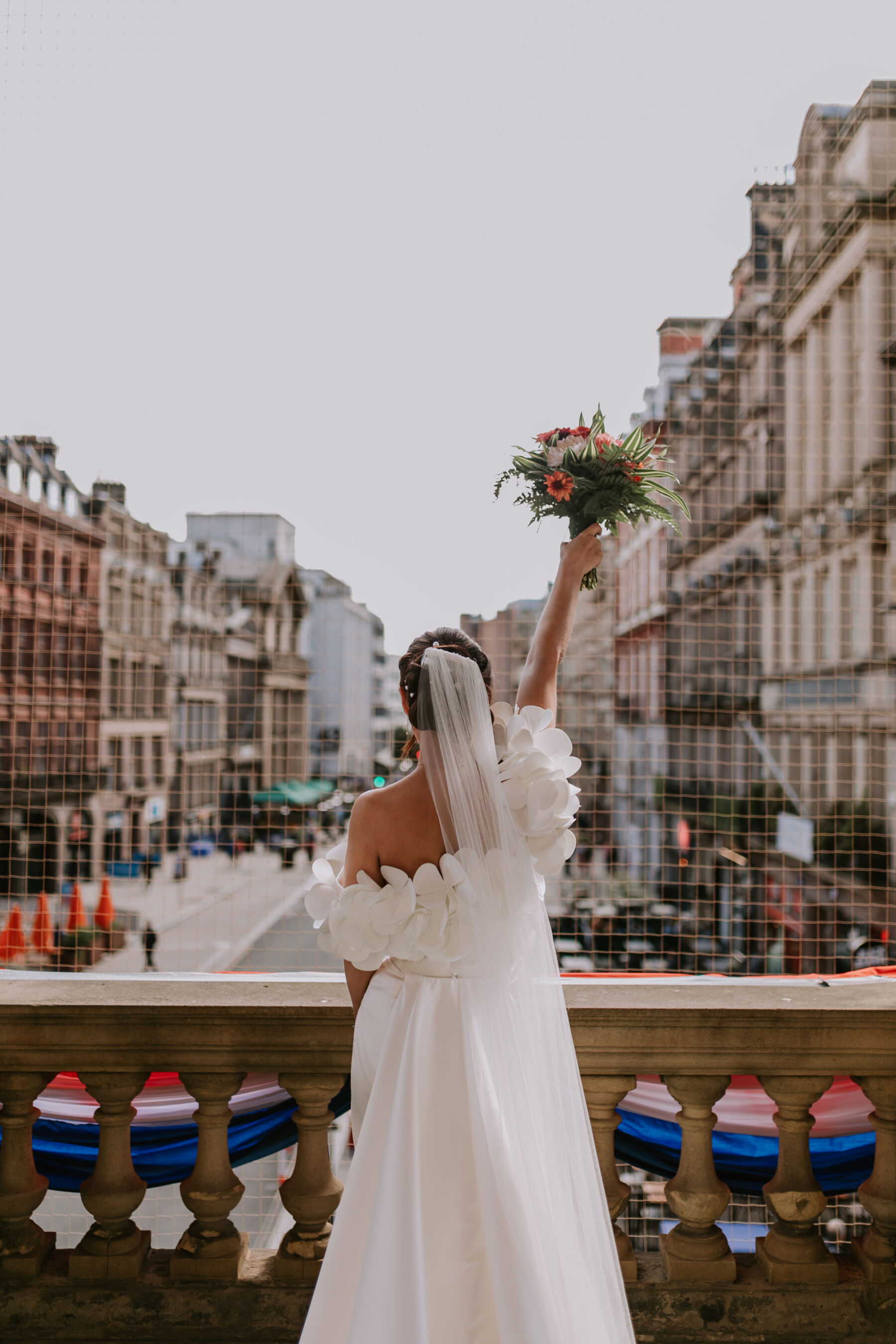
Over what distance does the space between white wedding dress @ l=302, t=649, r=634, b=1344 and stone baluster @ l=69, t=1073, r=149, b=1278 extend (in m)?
0.49

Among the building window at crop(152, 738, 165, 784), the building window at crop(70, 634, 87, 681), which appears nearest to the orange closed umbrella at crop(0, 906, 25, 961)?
the building window at crop(70, 634, 87, 681)

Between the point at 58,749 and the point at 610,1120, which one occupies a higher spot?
the point at 610,1120

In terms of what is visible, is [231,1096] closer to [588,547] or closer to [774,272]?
[588,547]

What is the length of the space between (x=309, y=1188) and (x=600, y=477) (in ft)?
4.80

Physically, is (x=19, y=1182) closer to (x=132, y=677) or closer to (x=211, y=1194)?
(x=211, y=1194)

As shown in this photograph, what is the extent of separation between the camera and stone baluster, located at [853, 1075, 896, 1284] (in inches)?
64.6

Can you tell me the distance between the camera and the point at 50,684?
1838 centimetres

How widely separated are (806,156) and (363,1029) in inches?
679

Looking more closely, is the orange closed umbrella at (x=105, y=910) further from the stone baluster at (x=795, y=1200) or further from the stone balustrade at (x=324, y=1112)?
the stone baluster at (x=795, y=1200)

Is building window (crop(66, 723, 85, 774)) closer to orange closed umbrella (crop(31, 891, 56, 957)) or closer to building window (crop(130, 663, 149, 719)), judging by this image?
building window (crop(130, 663, 149, 719))

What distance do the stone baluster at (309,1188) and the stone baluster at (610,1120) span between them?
1.53ft

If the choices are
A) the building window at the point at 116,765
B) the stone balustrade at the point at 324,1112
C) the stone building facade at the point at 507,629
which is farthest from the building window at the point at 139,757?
the stone balustrade at the point at 324,1112

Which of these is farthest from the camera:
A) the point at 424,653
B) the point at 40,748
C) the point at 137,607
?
the point at 137,607

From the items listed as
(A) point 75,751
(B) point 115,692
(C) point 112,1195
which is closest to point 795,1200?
(C) point 112,1195
